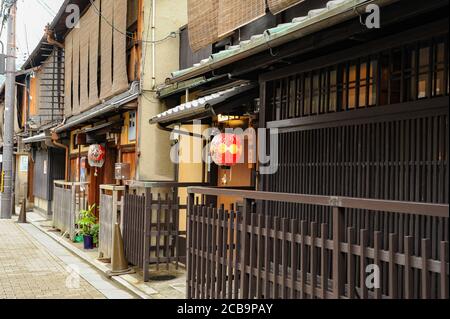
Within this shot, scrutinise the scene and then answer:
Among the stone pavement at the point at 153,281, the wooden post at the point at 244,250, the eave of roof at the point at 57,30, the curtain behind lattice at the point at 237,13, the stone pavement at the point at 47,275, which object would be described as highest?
the eave of roof at the point at 57,30

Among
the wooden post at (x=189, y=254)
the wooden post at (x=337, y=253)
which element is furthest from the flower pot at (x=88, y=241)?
the wooden post at (x=337, y=253)

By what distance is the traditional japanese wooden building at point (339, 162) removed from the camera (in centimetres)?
483

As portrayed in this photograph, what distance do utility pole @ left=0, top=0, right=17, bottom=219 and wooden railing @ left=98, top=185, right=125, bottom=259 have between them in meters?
15.1

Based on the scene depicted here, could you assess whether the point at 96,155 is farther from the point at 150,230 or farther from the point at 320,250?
the point at 320,250

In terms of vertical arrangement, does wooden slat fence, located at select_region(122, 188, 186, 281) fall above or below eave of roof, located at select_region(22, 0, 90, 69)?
below

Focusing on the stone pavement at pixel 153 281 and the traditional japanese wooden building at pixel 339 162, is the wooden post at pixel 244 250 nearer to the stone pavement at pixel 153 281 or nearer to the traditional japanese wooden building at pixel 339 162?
the traditional japanese wooden building at pixel 339 162

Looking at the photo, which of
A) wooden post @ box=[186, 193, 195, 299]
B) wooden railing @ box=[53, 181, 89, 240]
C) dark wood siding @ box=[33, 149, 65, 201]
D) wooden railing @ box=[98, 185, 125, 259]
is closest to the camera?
wooden post @ box=[186, 193, 195, 299]

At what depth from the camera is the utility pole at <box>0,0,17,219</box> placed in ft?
87.5

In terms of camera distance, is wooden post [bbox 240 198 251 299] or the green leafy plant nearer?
wooden post [bbox 240 198 251 299]

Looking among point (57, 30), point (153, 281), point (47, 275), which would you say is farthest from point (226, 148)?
point (57, 30)

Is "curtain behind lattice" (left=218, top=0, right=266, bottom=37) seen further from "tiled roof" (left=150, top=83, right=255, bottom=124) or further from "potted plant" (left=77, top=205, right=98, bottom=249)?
"potted plant" (left=77, top=205, right=98, bottom=249)

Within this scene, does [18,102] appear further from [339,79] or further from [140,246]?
[339,79]

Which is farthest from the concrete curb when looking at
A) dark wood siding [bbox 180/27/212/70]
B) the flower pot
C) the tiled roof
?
dark wood siding [bbox 180/27/212/70]

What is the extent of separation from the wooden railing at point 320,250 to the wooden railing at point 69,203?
33.5 feet
